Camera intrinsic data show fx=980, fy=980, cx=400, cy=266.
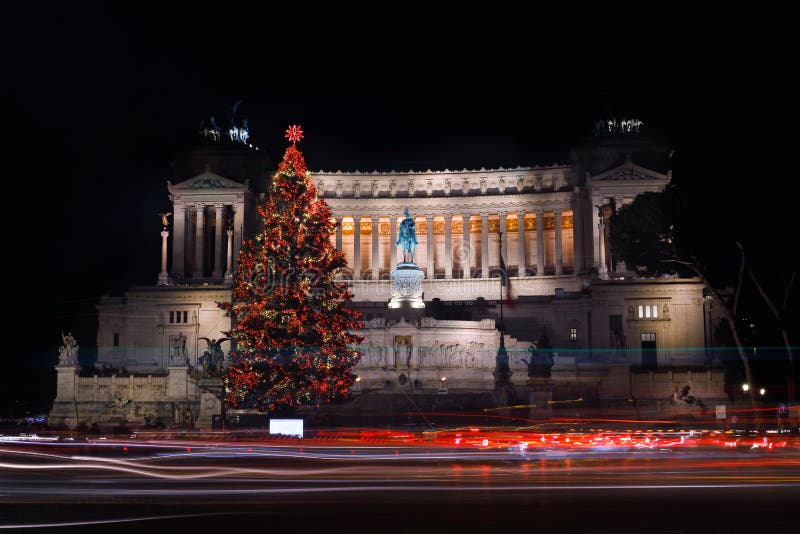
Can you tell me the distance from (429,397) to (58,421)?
23.5 m

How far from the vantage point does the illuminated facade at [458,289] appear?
66250 millimetres

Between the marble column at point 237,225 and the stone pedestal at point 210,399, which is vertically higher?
the marble column at point 237,225

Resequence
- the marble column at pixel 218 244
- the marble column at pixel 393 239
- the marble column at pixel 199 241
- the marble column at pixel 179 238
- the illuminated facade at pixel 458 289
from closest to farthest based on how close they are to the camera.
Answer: the illuminated facade at pixel 458 289, the marble column at pixel 218 244, the marble column at pixel 179 238, the marble column at pixel 199 241, the marble column at pixel 393 239

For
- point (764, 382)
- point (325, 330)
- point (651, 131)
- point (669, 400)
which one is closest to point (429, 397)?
point (325, 330)

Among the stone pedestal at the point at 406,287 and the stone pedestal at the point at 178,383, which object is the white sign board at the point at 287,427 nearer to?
the stone pedestal at the point at 178,383

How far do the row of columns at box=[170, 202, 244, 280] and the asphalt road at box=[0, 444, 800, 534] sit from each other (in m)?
65.5

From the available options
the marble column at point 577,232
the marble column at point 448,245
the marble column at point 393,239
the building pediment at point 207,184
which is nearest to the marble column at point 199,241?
the building pediment at point 207,184

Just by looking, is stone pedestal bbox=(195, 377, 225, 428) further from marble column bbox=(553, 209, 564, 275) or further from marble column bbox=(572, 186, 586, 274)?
marble column bbox=(553, 209, 564, 275)

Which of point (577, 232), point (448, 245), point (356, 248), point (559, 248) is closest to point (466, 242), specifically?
point (448, 245)

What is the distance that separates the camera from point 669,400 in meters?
64.1

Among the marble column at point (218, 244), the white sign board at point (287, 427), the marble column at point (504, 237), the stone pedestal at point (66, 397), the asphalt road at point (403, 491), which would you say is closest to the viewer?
the asphalt road at point (403, 491)

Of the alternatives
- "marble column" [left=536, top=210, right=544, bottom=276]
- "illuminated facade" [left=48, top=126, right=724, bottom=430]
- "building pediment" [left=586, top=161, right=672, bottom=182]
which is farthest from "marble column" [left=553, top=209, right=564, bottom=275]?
"building pediment" [left=586, top=161, right=672, bottom=182]

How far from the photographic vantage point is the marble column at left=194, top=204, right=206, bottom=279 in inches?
3915

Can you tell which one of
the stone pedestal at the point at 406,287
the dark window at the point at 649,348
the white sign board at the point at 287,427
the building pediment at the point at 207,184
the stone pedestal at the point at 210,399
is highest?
the building pediment at the point at 207,184
